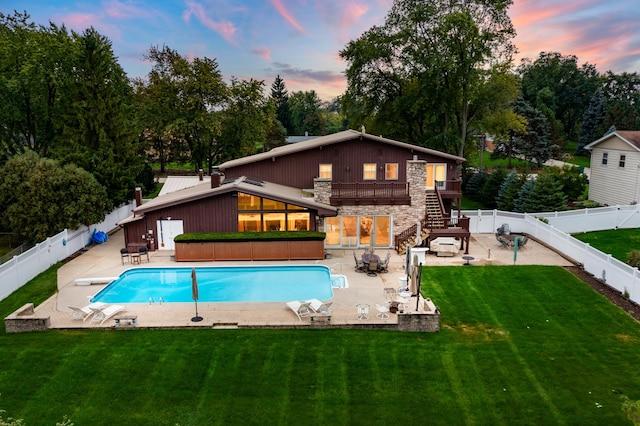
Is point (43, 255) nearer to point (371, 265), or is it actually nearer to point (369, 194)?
point (371, 265)

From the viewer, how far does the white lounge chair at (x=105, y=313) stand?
1428cm

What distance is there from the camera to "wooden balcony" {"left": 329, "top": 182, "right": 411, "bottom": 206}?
73.7ft

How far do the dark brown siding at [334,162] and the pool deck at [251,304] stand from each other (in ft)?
16.0

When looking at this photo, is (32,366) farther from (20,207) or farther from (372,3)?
(372,3)

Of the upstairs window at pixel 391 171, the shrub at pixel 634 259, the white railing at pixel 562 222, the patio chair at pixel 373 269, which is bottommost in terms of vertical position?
the patio chair at pixel 373 269

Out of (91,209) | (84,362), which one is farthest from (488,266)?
(91,209)

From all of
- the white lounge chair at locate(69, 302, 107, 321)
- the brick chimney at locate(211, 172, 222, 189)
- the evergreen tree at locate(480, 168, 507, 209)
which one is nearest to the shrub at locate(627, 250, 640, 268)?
the evergreen tree at locate(480, 168, 507, 209)

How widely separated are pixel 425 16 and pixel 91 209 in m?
26.2

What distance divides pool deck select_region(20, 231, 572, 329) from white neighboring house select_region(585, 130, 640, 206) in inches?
445

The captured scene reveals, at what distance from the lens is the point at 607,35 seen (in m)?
39.9

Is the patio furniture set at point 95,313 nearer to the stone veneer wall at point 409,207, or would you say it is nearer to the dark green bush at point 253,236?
the dark green bush at point 253,236

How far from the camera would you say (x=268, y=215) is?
21.9 metres

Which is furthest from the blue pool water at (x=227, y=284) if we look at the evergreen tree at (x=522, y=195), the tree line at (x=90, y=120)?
the evergreen tree at (x=522, y=195)

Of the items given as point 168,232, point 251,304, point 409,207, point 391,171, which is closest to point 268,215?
point 168,232
